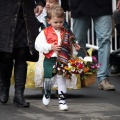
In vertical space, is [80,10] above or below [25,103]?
above

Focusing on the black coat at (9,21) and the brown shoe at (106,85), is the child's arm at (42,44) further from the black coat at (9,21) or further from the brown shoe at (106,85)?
the brown shoe at (106,85)

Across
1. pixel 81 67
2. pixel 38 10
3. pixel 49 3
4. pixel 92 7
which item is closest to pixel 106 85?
pixel 92 7

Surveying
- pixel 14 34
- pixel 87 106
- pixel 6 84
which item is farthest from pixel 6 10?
pixel 87 106

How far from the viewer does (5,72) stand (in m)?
7.02

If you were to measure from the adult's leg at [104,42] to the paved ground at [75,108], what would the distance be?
0.69 ft

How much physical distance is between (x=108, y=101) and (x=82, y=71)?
0.68m

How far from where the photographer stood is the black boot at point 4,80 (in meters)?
7.00

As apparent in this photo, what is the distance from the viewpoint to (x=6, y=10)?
680 centimetres

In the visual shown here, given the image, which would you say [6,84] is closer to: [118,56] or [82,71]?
[82,71]

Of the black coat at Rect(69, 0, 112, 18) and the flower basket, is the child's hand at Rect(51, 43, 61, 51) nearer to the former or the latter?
the flower basket

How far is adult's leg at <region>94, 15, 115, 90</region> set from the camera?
8328mm

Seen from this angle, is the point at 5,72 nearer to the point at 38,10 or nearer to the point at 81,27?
the point at 38,10

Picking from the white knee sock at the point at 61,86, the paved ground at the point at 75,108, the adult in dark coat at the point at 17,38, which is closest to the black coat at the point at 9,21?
the adult in dark coat at the point at 17,38

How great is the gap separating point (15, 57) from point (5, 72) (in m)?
0.23
